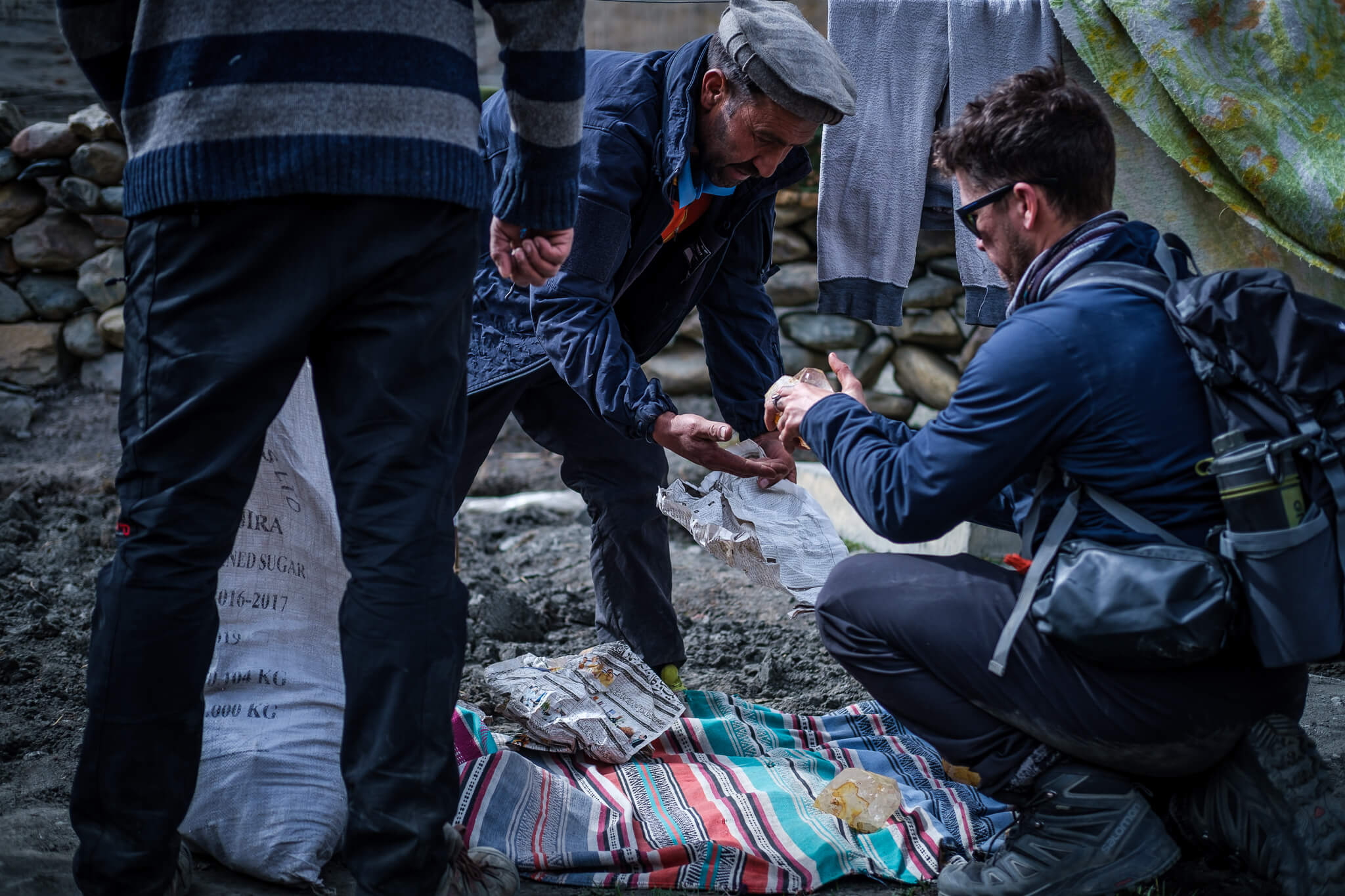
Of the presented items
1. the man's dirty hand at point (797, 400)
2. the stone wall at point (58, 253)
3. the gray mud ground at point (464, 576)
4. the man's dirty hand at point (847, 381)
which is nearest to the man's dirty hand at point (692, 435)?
the man's dirty hand at point (797, 400)

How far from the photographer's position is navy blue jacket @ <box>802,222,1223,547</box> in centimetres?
190

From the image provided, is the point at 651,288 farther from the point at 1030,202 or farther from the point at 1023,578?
the point at 1023,578

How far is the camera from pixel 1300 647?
1824mm

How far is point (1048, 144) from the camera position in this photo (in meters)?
2.09

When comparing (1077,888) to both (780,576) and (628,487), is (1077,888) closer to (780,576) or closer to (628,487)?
(780,576)

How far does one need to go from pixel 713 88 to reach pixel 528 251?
924 millimetres

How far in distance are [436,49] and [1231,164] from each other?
2498 mm

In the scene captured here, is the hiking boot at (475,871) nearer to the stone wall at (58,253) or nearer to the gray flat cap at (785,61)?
the gray flat cap at (785,61)

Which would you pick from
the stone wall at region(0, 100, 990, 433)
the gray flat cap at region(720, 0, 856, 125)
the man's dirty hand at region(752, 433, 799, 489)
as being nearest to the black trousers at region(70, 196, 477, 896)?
the gray flat cap at region(720, 0, 856, 125)

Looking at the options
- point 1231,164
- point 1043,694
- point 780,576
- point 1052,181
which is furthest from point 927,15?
point 1043,694

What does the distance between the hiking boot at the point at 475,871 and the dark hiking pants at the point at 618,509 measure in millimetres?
1165

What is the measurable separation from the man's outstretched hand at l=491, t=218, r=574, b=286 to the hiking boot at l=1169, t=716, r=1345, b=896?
1.48 metres

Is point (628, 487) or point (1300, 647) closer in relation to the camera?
point (1300, 647)

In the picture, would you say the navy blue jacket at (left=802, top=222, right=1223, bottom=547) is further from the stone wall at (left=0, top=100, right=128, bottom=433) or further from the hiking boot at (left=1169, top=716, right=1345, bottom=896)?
the stone wall at (left=0, top=100, right=128, bottom=433)
